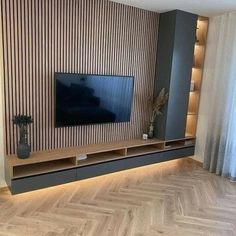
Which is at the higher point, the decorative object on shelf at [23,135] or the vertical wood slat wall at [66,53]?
the vertical wood slat wall at [66,53]

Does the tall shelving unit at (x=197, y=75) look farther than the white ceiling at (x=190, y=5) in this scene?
Yes

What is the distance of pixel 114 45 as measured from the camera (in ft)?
11.6

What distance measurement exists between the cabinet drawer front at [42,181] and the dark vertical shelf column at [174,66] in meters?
1.61

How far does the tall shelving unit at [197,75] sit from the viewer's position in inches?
160

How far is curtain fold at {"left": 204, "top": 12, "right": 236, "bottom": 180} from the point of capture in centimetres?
362

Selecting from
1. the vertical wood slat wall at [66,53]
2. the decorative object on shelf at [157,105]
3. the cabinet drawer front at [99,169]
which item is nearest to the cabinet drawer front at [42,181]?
the cabinet drawer front at [99,169]

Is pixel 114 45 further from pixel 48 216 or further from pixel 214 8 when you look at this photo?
pixel 48 216

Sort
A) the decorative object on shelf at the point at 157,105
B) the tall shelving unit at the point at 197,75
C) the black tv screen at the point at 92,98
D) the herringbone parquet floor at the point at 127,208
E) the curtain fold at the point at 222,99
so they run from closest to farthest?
1. the herringbone parquet floor at the point at 127,208
2. the black tv screen at the point at 92,98
3. the curtain fold at the point at 222,99
4. the decorative object on shelf at the point at 157,105
5. the tall shelving unit at the point at 197,75

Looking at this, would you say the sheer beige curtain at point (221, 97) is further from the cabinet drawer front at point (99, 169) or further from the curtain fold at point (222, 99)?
the cabinet drawer front at point (99, 169)

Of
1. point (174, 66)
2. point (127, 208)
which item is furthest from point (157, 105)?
point (127, 208)

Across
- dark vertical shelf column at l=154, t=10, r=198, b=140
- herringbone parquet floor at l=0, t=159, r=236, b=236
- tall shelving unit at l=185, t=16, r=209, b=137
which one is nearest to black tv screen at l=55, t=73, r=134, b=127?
dark vertical shelf column at l=154, t=10, r=198, b=140

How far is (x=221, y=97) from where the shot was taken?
3.77 metres

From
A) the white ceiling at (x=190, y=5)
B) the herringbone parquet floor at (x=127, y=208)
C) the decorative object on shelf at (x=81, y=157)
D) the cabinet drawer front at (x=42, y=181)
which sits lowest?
the herringbone parquet floor at (x=127, y=208)

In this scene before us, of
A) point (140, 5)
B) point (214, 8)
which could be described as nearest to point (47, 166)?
point (140, 5)
